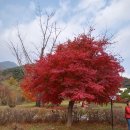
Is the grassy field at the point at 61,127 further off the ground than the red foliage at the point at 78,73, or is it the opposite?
the red foliage at the point at 78,73

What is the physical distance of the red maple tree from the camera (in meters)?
23.3

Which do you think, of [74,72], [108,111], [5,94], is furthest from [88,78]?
[5,94]

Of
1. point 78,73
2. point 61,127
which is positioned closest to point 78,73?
point 78,73

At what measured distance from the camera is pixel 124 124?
1089 inches

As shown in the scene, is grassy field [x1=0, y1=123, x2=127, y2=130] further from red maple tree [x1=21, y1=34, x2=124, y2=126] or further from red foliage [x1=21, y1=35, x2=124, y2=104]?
red foliage [x1=21, y1=35, x2=124, y2=104]

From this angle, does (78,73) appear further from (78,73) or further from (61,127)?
(61,127)

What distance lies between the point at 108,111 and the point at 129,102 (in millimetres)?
6540

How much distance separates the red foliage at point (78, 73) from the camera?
76.4 ft

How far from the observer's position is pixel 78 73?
23.2m

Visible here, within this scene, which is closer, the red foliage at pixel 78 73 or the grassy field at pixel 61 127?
the red foliage at pixel 78 73

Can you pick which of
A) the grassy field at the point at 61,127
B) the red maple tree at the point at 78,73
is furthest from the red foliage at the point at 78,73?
the grassy field at the point at 61,127

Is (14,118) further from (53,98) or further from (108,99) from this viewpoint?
(108,99)

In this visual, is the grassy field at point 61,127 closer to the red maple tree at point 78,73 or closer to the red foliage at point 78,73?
the red maple tree at point 78,73

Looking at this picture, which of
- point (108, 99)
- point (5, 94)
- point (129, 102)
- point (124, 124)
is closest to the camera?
point (129, 102)
